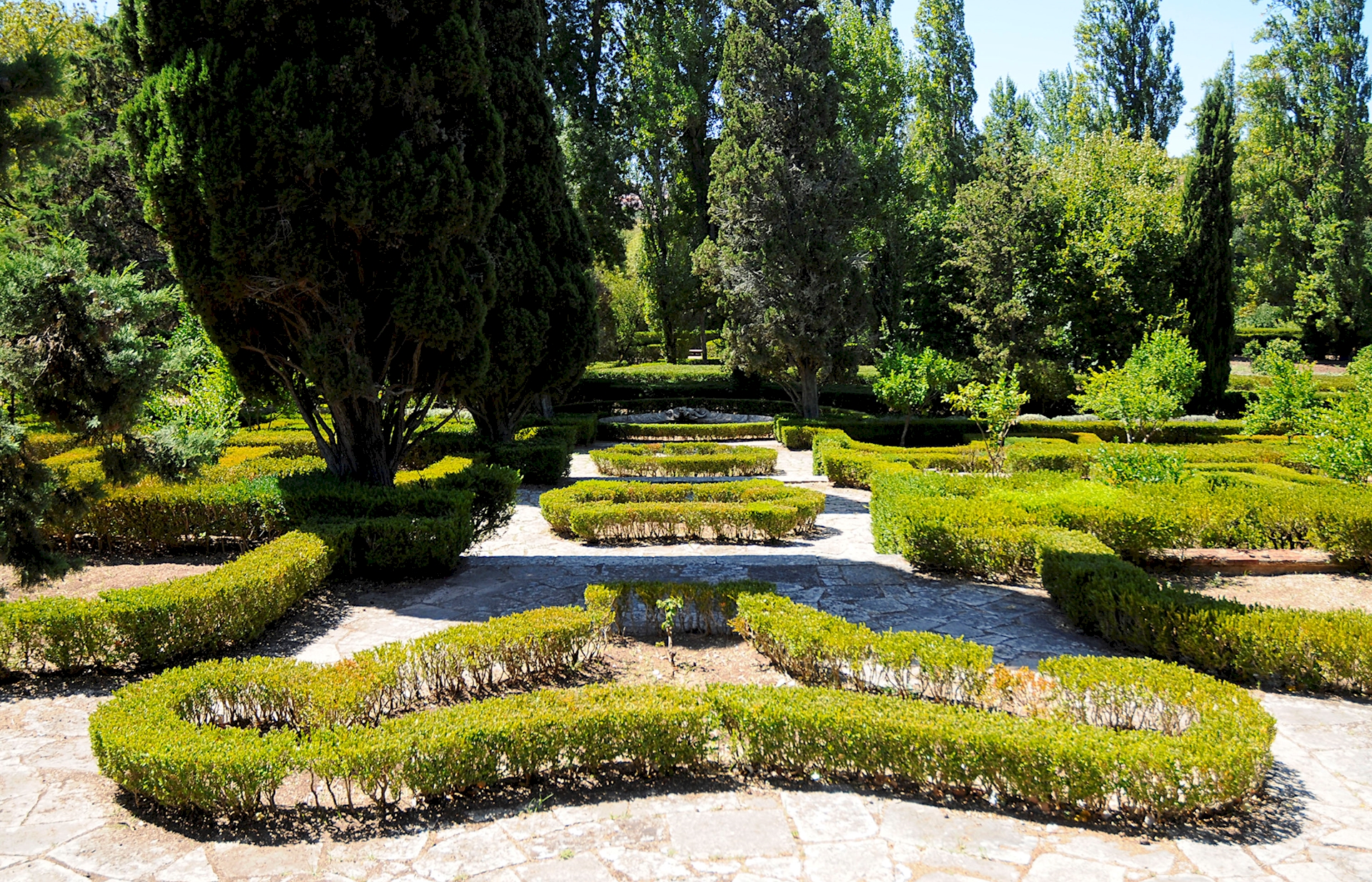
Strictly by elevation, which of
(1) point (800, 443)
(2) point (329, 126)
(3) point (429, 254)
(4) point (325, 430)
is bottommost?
(1) point (800, 443)

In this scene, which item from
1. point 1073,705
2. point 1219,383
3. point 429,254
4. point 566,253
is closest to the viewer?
point 1073,705

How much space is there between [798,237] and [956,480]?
11206 mm

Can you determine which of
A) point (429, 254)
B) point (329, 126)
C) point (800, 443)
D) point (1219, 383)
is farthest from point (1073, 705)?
point (1219, 383)

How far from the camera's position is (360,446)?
32.3 feet

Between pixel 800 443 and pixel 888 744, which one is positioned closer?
pixel 888 744

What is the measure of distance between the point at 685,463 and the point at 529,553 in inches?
220

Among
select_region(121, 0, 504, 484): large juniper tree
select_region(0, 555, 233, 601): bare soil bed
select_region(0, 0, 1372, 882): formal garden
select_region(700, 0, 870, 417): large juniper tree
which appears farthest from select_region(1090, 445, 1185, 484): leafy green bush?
select_region(700, 0, 870, 417): large juniper tree

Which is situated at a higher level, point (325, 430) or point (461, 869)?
point (325, 430)

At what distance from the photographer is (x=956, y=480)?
10836 mm

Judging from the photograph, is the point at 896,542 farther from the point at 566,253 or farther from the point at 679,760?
the point at 566,253

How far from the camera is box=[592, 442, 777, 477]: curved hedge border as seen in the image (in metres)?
14.9

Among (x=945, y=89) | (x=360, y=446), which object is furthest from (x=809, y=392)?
(x=945, y=89)

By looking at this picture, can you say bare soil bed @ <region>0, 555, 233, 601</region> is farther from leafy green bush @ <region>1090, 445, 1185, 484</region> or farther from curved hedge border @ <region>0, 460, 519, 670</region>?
leafy green bush @ <region>1090, 445, 1185, 484</region>

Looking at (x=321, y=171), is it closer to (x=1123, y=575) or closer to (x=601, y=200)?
(x=1123, y=575)
